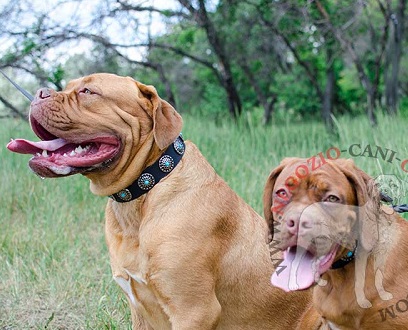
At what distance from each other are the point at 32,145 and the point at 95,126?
351 millimetres

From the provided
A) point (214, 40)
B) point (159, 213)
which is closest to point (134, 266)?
point (159, 213)

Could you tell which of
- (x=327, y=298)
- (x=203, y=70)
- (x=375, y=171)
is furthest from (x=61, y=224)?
(x=203, y=70)

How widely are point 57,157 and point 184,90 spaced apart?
2157cm

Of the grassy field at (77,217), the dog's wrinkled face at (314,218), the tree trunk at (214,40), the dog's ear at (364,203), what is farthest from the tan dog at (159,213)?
the tree trunk at (214,40)

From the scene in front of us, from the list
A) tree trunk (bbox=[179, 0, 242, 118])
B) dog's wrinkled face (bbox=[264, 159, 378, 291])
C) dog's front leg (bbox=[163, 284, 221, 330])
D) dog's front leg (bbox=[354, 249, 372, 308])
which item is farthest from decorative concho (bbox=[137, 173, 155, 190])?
tree trunk (bbox=[179, 0, 242, 118])

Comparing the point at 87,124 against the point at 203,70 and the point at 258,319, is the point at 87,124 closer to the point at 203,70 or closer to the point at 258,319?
the point at 258,319

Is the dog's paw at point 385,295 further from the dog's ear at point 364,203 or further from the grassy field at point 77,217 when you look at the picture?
the grassy field at point 77,217

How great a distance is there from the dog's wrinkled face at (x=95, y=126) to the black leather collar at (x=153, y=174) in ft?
0.35

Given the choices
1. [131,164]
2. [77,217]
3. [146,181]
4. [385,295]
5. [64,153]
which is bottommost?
[77,217]

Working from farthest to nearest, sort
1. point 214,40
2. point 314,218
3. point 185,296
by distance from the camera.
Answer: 1. point 214,40
2. point 185,296
3. point 314,218

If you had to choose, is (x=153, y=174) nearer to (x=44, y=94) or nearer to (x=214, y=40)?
(x=44, y=94)

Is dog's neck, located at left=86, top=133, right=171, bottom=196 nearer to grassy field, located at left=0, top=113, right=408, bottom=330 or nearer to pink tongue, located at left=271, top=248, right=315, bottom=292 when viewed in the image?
pink tongue, located at left=271, top=248, right=315, bottom=292

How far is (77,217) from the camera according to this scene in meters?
6.97

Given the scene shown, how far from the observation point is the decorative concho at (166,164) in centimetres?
345
